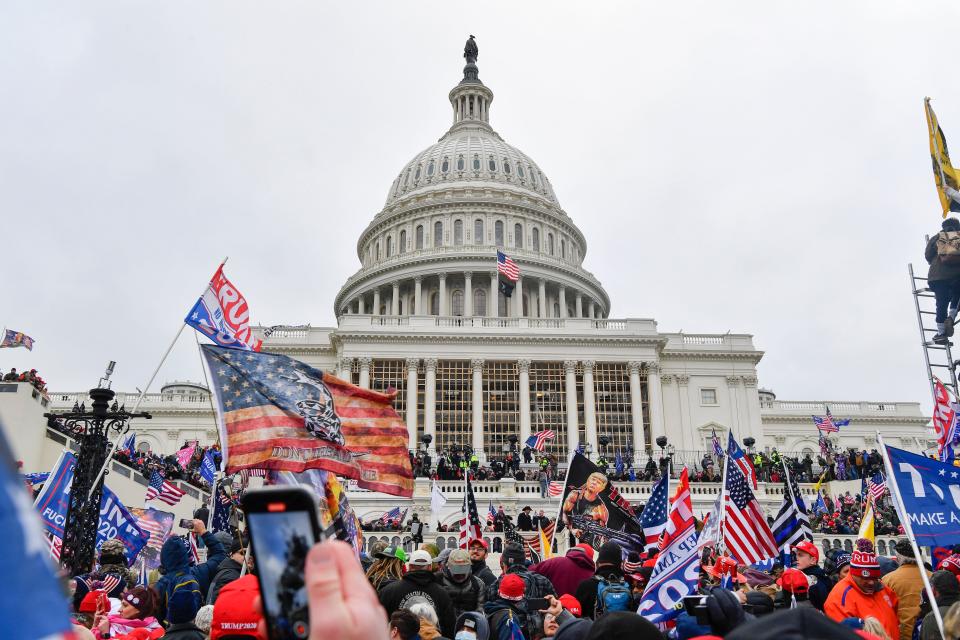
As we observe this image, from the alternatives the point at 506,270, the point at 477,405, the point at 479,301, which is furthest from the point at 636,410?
the point at 479,301

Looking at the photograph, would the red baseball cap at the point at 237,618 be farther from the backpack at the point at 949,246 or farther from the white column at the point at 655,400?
the white column at the point at 655,400

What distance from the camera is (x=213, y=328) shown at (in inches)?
468

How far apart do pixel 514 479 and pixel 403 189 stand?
177ft

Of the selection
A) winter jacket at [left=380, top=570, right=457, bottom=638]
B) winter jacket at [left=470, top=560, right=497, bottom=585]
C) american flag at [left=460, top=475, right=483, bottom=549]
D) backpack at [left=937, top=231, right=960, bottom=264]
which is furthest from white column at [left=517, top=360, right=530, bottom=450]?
winter jacket at [left=380, top=570, right=457, bottom=638]

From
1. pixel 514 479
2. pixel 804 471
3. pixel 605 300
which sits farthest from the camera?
pixel 605 300

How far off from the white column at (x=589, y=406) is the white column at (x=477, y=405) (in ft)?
22.9

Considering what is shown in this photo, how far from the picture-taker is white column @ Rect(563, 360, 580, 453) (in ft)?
168

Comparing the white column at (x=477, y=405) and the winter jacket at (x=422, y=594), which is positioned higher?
the white column at (x=477, y=405)

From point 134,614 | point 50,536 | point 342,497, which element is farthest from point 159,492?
point 134,614

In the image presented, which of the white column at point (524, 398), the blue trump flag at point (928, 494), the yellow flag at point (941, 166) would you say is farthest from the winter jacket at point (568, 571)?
the white column at point (524, 398)

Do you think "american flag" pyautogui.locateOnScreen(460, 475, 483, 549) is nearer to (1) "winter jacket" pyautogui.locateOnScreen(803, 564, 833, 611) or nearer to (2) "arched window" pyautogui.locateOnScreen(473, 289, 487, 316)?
(1) "winter jacket" pyautogui.locateOnScreen(803, 564, 833, 611)

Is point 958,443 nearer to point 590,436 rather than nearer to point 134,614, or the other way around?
point 134,614

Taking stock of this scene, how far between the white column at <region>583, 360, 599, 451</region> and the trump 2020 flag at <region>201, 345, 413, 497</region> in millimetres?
43198

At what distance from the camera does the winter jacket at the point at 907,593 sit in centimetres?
740
